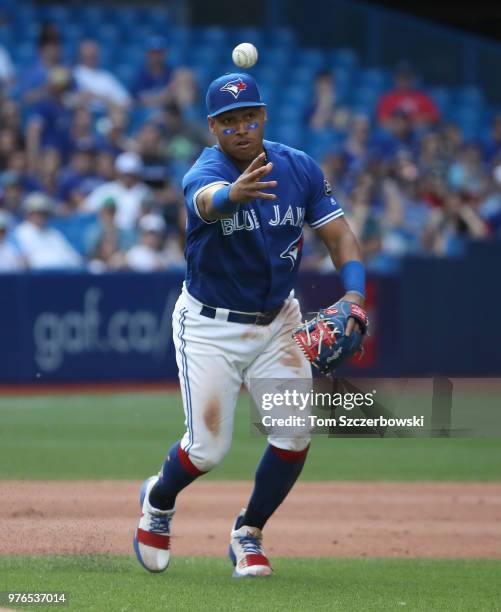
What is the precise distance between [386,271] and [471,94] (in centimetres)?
535

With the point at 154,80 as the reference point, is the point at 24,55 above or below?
above

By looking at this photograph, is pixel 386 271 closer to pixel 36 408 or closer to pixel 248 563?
pixel 36 408

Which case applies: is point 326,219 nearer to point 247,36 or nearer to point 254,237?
point 254,237

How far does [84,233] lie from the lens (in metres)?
14.1

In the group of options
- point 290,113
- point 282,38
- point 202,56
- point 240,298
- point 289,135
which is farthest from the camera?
point 282,38

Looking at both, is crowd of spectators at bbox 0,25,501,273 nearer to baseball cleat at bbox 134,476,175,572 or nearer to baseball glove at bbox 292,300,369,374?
baseball cleat at bbox 134,476,175,572

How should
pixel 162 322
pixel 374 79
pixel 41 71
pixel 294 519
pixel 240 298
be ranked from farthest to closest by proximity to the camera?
pixel 374 79, pixel 41 71, pixel 162 322, pixel 294 519, pixel 240 298

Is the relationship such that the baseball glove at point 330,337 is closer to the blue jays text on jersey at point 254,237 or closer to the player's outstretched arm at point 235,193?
the blue jays text on jersey at point 254,237

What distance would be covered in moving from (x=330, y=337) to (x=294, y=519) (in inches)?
94.7

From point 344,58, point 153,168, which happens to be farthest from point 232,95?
point 344,58

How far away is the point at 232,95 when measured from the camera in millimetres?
5430

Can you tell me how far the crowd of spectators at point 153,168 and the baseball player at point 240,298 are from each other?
783 cm

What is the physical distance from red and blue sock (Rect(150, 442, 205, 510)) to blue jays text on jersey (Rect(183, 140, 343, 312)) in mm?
670

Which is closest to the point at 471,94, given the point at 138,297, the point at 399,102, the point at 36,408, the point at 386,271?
the point at 399,102
